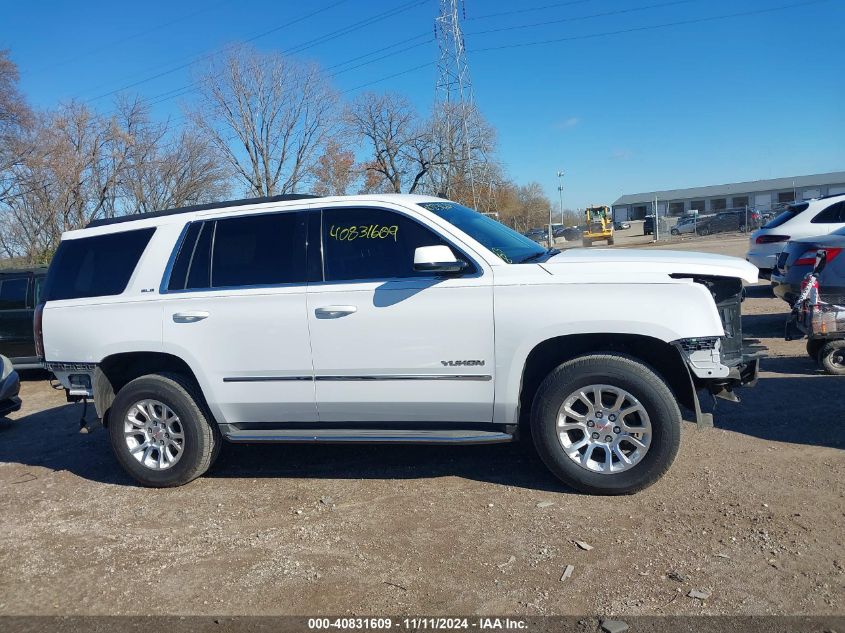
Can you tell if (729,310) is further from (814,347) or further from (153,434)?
(153,434)

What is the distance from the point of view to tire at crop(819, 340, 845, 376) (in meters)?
7.02

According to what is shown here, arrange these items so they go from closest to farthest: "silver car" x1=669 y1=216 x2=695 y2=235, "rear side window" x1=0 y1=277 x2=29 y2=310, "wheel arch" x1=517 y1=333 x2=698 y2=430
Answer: "wheel arch" x1=517 y1=333 x2=698 y2=430 → "rear side window" x1=0 y1=277 x2=29 y2=310 → "silver car" x1=669 y1=216 x2=695 y2=235

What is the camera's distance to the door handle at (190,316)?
504 centimetres

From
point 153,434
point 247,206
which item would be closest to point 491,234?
point 247,206

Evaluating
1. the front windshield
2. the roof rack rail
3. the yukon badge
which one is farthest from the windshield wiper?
the roof rack rail

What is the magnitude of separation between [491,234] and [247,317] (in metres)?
1.91

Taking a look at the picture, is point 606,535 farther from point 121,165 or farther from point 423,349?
point 121,165

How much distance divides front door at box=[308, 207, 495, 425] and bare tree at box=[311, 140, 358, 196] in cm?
3269

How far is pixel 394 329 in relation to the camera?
4633 millimetres

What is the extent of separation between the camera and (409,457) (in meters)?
5.59

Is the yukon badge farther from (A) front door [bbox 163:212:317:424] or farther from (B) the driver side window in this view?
(A) front door [bbox 163:212:317:424]

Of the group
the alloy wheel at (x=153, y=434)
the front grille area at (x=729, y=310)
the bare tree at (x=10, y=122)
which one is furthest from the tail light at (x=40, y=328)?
the bare tree at (x=10, y=122)

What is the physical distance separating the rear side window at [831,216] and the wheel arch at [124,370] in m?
11.9

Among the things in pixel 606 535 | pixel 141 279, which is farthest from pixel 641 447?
pixel 141 279
